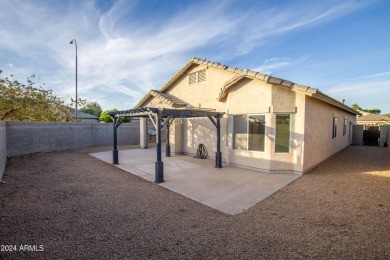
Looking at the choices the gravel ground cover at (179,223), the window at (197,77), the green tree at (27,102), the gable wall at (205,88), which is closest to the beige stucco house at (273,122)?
the gable wall at (205,88)

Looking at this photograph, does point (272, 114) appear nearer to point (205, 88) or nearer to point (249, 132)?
point (249, 132)

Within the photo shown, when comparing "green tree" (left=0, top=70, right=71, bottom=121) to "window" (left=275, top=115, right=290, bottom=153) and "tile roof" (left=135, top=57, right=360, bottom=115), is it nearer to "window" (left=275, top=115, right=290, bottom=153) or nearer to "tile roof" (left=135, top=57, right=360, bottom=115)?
"tile roof" (left=135, top=57, right=360, bottom=115)

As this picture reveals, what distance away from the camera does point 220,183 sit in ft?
22.0

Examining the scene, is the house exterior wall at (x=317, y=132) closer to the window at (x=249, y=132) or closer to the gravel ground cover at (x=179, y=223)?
the window at (x=249, y=132)

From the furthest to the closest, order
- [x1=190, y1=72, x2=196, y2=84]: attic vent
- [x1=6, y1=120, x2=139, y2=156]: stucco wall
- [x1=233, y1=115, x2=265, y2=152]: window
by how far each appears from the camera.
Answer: [x1=190, y1=72, x2=196, y2=84]: attic vent
[x1=6, y1=120, x2=139, y2=156]: stucco wall
[x1=233, y1=115, x2=265, y2=152]: window

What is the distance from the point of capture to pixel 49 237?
3297mm

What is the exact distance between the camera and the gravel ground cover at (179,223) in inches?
117

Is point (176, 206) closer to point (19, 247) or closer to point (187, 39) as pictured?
point (19, 247)

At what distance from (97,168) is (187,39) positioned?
924 centimetres

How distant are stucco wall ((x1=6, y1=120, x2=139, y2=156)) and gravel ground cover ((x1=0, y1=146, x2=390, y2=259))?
294 inches

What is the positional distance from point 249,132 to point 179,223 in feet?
19.5

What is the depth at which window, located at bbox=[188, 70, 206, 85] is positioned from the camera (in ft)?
40.8

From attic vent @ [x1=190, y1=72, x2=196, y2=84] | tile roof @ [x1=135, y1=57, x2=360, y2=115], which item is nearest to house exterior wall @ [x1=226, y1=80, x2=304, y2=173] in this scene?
tile roof @ [x1=135, y1=57, x2=360, y2=115]

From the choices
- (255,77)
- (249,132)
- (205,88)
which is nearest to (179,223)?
(249,132)
